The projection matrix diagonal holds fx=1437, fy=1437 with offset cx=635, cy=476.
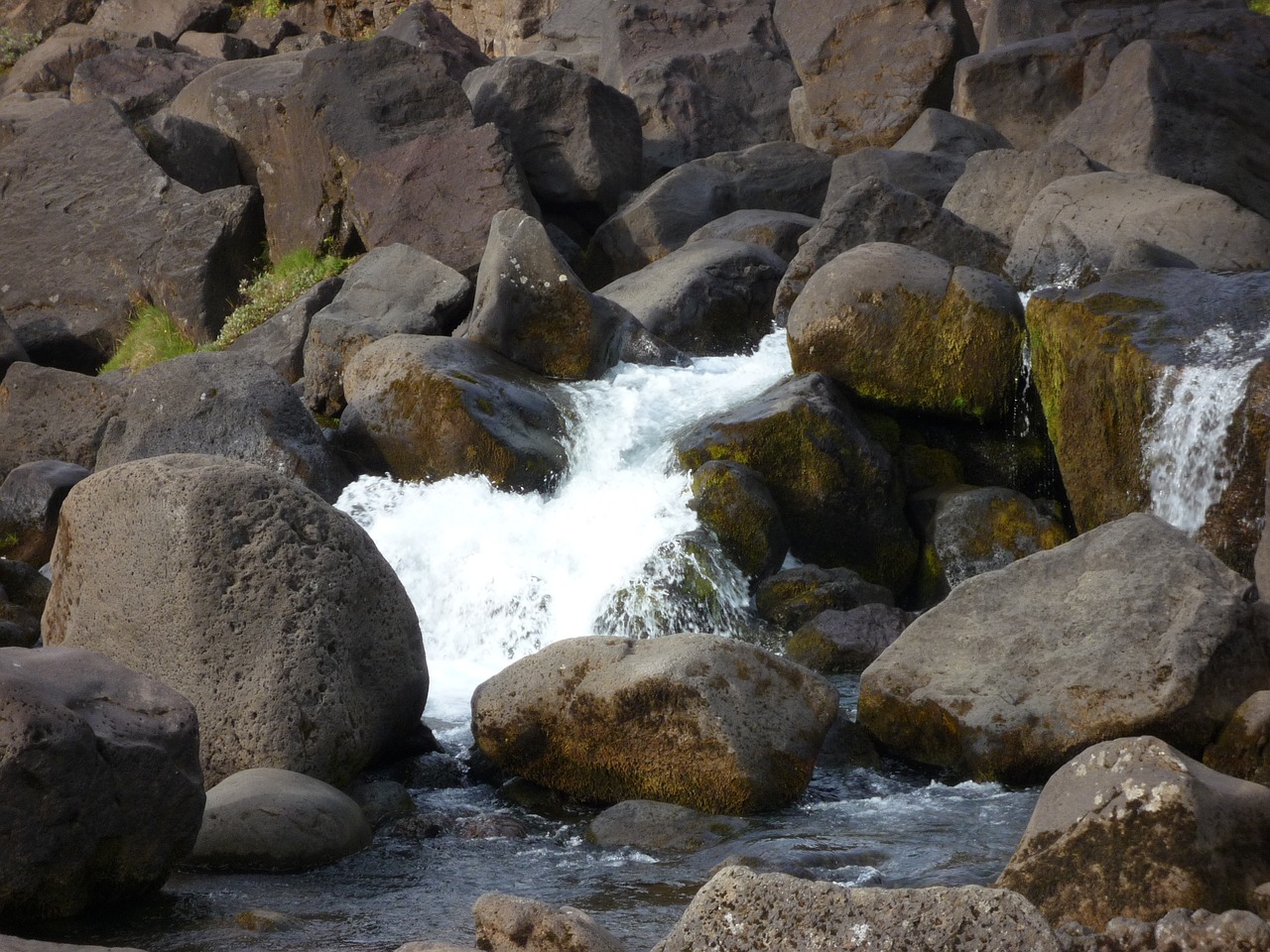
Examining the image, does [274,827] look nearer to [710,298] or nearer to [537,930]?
[537,930]

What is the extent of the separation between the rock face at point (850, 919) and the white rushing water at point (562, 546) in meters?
6.22

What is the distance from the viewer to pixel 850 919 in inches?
139

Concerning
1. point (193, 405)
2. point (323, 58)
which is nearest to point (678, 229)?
point (323, 58)

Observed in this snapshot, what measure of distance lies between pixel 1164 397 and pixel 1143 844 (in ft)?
19.7

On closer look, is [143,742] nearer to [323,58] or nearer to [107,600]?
[107,600]

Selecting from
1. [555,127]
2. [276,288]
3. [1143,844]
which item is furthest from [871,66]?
[1143,844]

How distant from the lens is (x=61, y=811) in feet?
17.5

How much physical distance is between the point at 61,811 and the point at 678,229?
1451cm

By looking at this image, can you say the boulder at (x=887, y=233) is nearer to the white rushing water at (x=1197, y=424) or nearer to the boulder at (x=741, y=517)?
the boulder at (x=741, y=517)

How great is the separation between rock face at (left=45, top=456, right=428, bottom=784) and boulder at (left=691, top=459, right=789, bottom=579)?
423 centimetres

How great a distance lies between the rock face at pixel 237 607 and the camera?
734cm

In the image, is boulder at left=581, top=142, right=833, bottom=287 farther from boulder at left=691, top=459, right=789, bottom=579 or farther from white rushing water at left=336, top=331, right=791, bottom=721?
boulder at left=691, top=459, right=789, bottom=579

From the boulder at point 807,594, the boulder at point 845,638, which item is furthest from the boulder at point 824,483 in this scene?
the boulder at point 845,638

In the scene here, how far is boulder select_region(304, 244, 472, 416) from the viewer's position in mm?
14906
